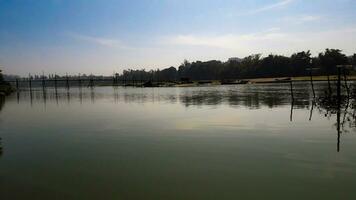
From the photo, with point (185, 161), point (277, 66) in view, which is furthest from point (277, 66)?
point (185, 161)

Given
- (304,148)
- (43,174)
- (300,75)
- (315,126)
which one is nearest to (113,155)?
(43,174)

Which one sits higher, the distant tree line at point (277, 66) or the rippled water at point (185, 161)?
the distant tree line at point (277, 66)

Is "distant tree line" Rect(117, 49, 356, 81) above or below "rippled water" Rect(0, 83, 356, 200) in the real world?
above

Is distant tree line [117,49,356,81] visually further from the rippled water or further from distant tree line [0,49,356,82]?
the rippled water

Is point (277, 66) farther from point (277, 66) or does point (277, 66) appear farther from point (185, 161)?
point (185, 161)

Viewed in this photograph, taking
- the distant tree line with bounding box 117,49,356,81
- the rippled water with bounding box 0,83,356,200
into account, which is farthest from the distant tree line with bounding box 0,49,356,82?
the rippled water with bounding box 0,83,356,200

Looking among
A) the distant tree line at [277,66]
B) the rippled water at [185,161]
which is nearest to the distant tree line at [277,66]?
the distant tree line at [277,66]

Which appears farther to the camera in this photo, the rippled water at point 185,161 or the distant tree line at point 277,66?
the distant tree line at point 277,66

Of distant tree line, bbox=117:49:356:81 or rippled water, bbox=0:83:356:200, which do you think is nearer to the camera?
rippled water, bbox=0:83:356:200

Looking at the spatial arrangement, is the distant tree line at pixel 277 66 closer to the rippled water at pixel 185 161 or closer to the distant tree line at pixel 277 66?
the distant tree line at pixel 277 66

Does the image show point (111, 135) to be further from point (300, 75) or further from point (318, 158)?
point (300, 75)

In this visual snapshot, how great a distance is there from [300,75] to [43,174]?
5110 inches

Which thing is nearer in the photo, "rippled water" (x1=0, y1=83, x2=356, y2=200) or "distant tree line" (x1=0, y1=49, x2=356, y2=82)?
"rippled water" (x1=0, y1=83, x2=356, y2=200)

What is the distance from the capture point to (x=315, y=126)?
59.8 ft
